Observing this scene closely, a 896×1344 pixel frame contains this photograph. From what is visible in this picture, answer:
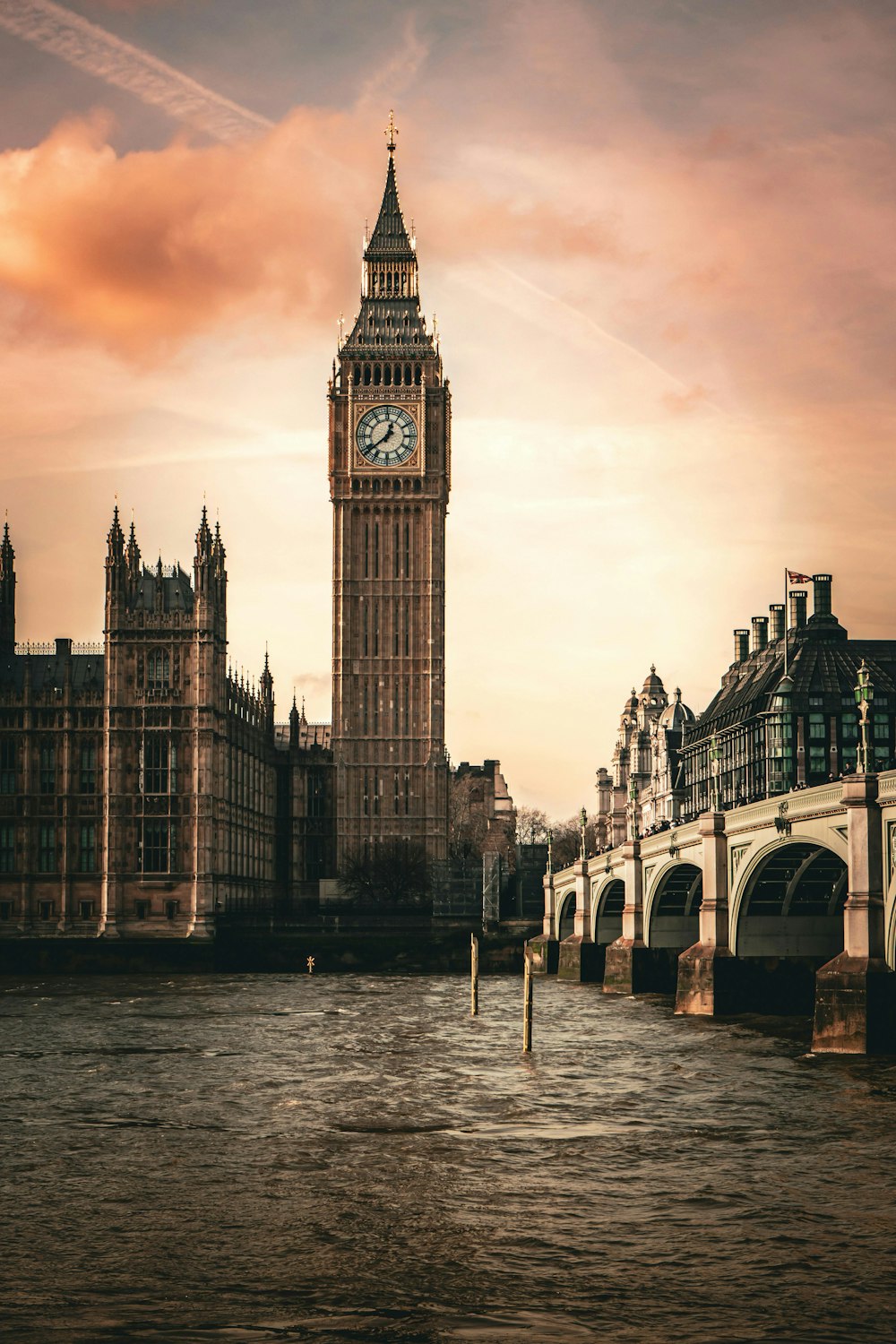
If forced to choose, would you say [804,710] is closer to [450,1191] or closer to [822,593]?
[822,593]

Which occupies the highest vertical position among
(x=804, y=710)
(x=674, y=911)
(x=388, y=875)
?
(x=804, y=710)

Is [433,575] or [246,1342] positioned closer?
[246,1342]

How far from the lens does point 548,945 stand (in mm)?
109312

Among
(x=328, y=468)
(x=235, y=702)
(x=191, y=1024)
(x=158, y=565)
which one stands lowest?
(x=191, y=1024)

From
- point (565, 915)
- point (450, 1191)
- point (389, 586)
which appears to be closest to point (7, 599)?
point (389, 586)

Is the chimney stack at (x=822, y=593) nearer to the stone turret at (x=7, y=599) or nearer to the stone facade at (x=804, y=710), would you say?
the stone facade at (x=804, y=710)

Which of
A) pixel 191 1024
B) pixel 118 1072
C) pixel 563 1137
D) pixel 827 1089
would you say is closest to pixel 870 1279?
pixel 563 1137

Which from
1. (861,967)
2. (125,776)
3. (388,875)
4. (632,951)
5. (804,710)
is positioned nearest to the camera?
(861,967)

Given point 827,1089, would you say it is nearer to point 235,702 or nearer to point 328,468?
point 235,702

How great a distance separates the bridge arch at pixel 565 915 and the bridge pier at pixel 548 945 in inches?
23.8

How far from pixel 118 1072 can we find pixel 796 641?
3823 inches

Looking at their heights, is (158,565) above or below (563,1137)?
above

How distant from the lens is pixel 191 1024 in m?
65.1

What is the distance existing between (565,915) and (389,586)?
156ft
